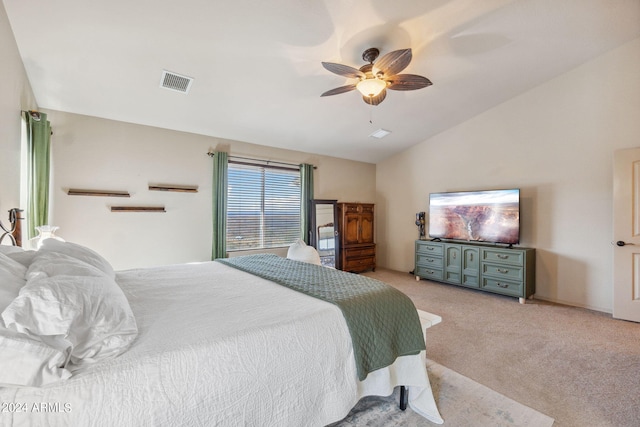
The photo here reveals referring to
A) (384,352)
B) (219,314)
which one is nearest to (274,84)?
(219,314)

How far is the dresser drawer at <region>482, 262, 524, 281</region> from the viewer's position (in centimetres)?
388

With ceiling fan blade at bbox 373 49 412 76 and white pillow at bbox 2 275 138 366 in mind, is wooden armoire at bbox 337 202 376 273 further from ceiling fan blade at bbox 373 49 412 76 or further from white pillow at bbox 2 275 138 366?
white pillow at bbox 2 275 138 366

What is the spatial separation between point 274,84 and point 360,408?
3.26 meters

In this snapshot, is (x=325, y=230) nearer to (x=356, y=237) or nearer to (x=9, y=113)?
(x=356, y=237)

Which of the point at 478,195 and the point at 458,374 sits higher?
the point at 478,195

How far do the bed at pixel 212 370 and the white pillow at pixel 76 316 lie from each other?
1 centimetres

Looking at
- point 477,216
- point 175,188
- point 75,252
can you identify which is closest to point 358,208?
point 477,216

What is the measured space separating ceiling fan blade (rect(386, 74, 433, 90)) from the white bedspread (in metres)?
2.17

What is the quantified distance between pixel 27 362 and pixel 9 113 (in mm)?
2353

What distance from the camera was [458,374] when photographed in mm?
2176

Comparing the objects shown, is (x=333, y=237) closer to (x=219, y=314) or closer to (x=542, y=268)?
(x=542, y=268)

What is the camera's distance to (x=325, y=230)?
5312 mm

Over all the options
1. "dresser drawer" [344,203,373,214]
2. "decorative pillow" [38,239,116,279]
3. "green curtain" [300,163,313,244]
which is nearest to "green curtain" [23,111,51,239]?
"decorative pillow" [38,239,116,279]

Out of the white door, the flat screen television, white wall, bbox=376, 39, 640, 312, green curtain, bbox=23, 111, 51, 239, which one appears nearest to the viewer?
green curtain, bbox=23, 111, 51, 239
